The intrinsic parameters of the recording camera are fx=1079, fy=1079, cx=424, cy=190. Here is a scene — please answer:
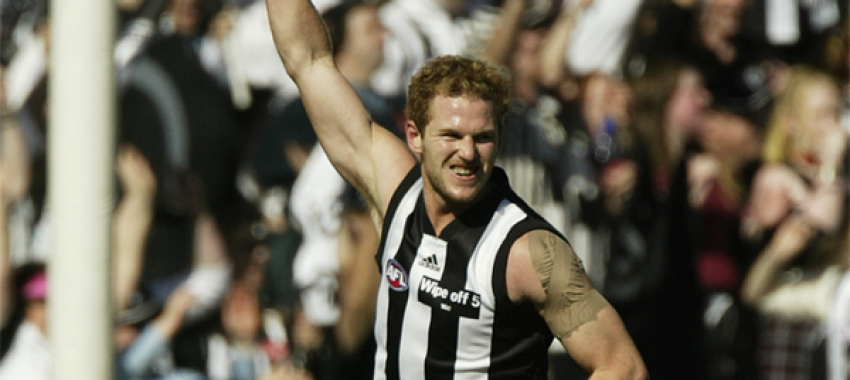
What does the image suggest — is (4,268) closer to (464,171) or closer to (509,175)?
(509,175)

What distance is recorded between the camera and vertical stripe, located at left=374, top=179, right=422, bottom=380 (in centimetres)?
340

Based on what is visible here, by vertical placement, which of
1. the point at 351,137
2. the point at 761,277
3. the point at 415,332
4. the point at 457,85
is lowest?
the point at 761,277

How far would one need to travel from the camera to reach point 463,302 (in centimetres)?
318

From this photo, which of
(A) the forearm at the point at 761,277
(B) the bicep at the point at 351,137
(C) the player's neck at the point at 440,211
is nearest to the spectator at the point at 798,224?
(A) the forearm at the point at 761,277

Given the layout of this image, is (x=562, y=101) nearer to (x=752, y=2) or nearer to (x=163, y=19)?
(x=752, y=2)

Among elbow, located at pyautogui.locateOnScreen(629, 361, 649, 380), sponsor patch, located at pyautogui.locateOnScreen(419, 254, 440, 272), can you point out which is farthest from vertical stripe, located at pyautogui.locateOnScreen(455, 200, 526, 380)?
elbow, located at pyautogui.locateOnScreen(629, 361, 649, 380)

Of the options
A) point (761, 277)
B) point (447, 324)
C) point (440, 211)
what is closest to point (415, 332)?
point (447, 324)

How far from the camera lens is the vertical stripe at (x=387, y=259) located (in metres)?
3.40

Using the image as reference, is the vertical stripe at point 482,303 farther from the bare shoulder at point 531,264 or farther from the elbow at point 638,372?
the elbow at point 638,372

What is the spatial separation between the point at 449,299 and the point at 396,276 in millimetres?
224

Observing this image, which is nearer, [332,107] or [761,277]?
[332,107]

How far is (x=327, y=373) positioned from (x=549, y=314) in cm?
361

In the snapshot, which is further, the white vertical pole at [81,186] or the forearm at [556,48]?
the forearm at [556,48]

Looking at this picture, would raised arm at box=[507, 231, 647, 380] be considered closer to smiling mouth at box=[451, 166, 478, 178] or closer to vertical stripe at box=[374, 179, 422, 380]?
smiling mouth at box=[451, 166, 478, 178]
